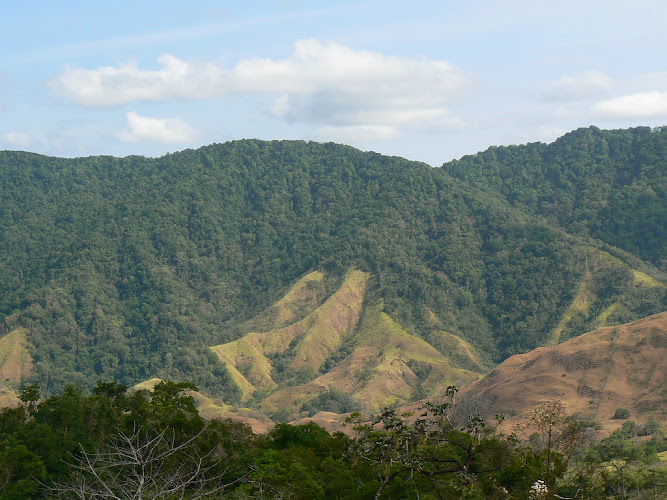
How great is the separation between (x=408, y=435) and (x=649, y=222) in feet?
565

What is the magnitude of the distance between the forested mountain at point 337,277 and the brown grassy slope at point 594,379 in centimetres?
2976

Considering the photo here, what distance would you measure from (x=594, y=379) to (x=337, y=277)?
77471 millimetres

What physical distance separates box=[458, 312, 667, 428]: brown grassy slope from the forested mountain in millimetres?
29755

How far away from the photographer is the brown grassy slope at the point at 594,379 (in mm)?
92125

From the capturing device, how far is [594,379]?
98375mm

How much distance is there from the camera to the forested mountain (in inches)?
5906

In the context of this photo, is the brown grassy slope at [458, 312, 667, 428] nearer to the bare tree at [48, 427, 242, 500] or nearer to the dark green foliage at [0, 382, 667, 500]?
the dark green foliage at [0, 382, 667, 500]

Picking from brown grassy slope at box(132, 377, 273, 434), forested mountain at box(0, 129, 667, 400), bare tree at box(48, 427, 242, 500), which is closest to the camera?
bare tree at box(48, 427, 242, 500)

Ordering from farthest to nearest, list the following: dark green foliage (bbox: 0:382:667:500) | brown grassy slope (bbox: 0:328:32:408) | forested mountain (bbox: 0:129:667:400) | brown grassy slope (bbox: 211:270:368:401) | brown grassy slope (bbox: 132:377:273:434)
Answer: forested mountain (bbox: 0:129:667:400) < brown grassy slope (bbox: 211:270:368:401) < brown grassy slope (bbox: 0:328:32:408) < brown grassy slope (bbox: 132:377:273:434) < dark green foliage (bbox: 0:382:667:500)

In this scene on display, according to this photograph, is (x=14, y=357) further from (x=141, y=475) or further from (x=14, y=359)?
(x=141, y=475)

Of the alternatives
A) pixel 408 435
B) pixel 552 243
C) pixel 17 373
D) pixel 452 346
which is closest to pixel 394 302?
pixel 452 346

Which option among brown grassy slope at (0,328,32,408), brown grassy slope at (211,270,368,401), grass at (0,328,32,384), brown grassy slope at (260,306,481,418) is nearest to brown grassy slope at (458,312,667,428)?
brown grassy slope at (260,306,481,418)

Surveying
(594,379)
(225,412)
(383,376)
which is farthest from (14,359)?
(594,379)

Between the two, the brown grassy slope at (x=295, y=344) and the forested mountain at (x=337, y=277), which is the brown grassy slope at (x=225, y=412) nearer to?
the forested mountain at (x=337, y=277)
